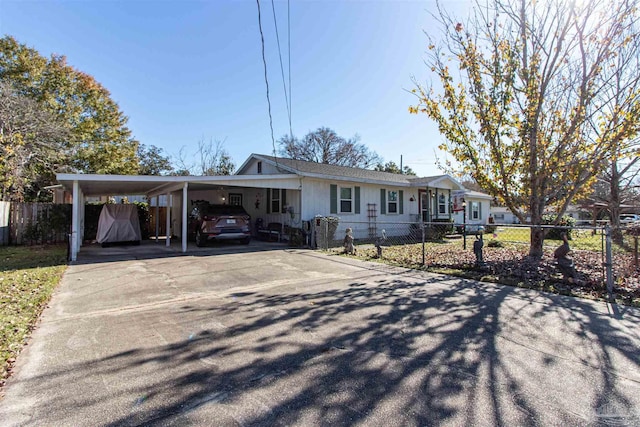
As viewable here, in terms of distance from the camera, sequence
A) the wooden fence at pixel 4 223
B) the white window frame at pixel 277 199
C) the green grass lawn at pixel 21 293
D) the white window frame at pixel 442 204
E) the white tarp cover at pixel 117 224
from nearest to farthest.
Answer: the green grass lawn at pixel 21 293, the wooden fence at pixel 4 223, the white tarp cover at pixel 117 224, the white window frame at pixel 277 199, the white window frame at pixel 442 204

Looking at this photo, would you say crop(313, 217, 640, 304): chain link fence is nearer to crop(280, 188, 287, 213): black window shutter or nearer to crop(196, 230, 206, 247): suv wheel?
crop(280, 188, 287, 213): black window shutter

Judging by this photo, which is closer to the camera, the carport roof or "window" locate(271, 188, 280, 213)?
the carport roof

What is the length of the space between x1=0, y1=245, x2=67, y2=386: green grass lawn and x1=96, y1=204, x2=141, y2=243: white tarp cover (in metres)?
2.69

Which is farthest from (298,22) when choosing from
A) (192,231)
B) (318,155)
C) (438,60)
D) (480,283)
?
(318,155)

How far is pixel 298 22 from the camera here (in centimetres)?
822

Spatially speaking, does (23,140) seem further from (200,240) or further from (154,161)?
(154,161)

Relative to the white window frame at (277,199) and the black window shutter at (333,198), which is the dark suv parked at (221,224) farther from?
the black window shutter at (333,198)

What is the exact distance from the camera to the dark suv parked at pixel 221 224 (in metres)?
11.5

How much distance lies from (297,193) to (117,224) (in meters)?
7.00

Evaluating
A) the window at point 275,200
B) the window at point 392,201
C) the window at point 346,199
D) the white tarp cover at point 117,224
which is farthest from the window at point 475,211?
the white tarp cover at point 117,224

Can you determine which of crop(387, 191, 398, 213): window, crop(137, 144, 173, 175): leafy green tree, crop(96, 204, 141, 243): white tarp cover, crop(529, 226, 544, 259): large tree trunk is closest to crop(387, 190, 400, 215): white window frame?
crop(387, 191, 398, 213): window

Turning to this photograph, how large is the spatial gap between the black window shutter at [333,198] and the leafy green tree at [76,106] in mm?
15652

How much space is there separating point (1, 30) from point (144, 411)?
24.2m

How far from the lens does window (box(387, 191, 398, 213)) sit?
16.5 m
